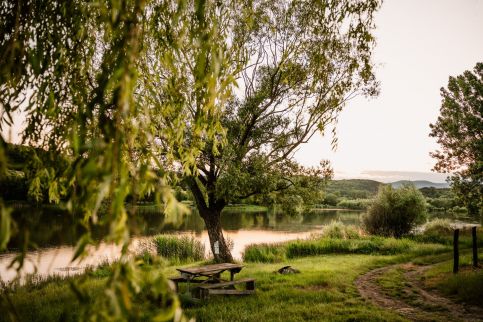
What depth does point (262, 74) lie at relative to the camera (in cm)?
1544

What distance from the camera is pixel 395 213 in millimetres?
27453

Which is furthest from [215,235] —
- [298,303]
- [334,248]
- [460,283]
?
[460,283]

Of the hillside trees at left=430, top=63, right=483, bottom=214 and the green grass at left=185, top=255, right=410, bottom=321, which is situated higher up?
the hillside trees at left=430, top=63, right=483, bottom=214

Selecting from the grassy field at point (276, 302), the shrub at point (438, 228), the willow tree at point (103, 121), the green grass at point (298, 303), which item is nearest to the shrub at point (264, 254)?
the grassy field at point (276, 302)

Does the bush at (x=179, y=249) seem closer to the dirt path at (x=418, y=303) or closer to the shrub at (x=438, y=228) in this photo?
the dirt path at (x=418, y=303)

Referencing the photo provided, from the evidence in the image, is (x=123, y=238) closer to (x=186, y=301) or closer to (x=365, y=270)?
(x=186, y=301)

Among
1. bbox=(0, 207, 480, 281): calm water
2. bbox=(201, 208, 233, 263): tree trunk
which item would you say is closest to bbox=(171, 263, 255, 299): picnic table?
bbox=(0, 207, 480, 281): calm water

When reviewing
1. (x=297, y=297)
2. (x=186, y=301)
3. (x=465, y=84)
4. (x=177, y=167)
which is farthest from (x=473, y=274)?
(x=465, y=84)

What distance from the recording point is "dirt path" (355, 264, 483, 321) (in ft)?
27.1

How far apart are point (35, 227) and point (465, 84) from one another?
35349 millimetres

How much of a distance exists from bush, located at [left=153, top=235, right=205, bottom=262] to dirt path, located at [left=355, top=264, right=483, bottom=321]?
8944mm

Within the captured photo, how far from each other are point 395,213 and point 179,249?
1728cm

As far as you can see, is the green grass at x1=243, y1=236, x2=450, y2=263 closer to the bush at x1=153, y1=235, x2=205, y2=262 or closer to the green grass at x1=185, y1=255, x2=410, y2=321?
the bush at x1=153, y1=235, x2=205, y2=262

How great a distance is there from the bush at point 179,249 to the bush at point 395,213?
1509 cm
